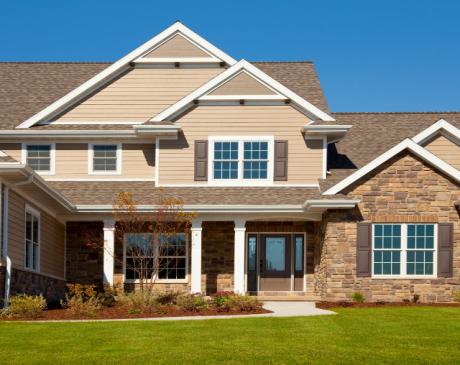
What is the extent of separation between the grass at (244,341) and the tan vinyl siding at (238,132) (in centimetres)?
697

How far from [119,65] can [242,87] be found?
4.07 metres

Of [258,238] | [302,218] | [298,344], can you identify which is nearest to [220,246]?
[258,238]

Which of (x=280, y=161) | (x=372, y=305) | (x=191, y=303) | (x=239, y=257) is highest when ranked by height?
(x=280, y=161)

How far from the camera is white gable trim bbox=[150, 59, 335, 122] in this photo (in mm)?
19484

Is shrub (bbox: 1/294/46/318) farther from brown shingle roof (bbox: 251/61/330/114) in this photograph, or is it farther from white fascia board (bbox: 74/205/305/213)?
brown shingle roof (bbox: 251/61/330/114)

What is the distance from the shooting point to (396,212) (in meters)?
17.7

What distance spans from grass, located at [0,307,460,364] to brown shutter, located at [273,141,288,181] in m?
6.70

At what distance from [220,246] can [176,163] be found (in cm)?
289

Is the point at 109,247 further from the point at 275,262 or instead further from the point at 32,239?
the point at 275,262

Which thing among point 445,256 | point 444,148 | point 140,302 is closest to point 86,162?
point 140,302

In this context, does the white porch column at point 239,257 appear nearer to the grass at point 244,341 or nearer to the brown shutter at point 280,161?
the brown shutter at point 280,161

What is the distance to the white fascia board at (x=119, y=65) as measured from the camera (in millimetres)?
20188

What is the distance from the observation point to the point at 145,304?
1530cm

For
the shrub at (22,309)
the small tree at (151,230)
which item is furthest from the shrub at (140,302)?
the shrub at (22,309)
